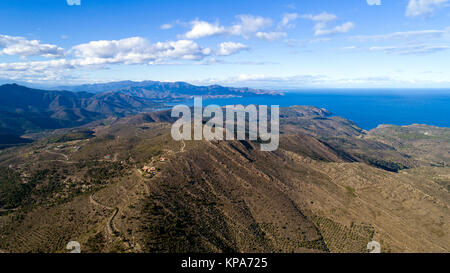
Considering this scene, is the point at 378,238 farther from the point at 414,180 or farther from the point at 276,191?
the point at 414,180

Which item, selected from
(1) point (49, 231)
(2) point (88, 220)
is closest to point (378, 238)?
(2) point (88, 220)

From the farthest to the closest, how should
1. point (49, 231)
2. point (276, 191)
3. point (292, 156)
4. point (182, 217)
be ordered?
point (292, 156) < point (276, 191) < point (182, 217) < point (49, 231)

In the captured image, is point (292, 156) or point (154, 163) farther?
point (292, 156)

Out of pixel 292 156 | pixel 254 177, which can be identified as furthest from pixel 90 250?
pixel 292 156
